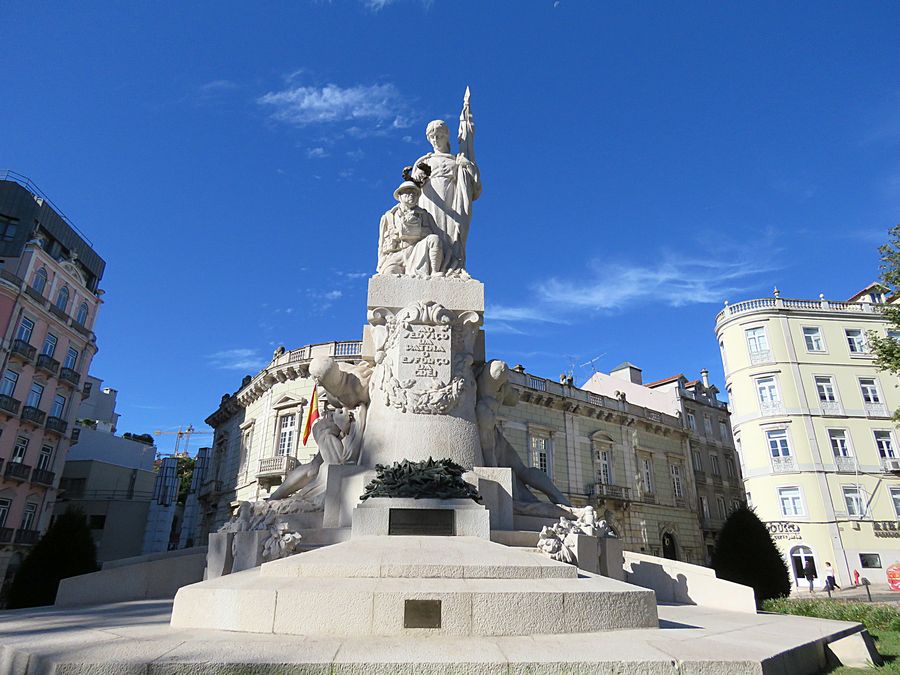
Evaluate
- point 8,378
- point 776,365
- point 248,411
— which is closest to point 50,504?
point 8,378

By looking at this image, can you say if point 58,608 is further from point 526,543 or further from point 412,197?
point 412,197

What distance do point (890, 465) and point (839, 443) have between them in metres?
2.65

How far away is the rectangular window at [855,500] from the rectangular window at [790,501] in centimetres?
233

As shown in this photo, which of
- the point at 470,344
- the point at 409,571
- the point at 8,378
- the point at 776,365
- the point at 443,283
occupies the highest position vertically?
the point at 776,365

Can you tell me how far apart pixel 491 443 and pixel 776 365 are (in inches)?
1293

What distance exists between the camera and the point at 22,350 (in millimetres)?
30344

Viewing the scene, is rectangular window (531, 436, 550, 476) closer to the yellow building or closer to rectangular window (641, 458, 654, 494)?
rectangular window (641, 458, 654, 494)

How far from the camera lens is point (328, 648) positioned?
3.71 meters

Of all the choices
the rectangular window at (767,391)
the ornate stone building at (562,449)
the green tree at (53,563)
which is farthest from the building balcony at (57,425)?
the rectangular window at (767,391)

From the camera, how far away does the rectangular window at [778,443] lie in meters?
34.4

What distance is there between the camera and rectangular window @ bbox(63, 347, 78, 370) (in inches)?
1359

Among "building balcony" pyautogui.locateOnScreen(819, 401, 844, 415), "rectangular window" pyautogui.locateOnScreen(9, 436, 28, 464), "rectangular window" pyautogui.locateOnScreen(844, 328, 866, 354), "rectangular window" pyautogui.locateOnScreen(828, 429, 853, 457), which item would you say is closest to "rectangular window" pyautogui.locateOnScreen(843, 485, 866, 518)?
"rectangular window" pyautogui.locateOnScreen(828, 429, 853, 457)

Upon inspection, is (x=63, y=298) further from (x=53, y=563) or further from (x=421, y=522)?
(x=421, y=522)

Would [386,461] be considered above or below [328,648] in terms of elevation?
above
